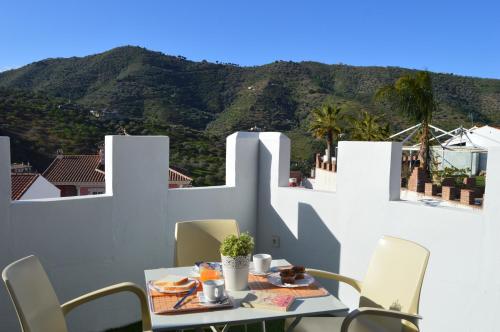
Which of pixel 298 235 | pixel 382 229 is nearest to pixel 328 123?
pixel 298 235

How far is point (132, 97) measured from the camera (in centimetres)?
3300

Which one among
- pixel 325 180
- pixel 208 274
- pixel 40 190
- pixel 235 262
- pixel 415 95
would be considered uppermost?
pixel 415 95

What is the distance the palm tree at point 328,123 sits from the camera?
2823 cm

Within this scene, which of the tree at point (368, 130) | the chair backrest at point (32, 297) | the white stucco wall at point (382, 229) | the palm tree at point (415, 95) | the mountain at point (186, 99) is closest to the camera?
the chair backrest at point (32, 297)

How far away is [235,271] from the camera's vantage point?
2.45 metres

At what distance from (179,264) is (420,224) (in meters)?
2.06

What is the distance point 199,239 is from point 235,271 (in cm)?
118

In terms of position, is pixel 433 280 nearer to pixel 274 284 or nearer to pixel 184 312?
pixel 274 284

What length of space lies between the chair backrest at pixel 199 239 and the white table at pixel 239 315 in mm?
1174

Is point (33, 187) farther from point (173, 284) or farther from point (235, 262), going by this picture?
point (235, 262)

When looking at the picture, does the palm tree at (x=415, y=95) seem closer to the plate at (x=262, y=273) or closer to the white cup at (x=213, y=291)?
the plate at (x=262, y=273)

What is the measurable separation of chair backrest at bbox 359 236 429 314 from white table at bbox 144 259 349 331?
0.57m

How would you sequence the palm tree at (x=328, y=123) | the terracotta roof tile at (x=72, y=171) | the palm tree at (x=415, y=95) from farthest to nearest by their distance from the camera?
the palm tree at (x=328, y=123) → the terracotta roof tile at (x=72, y=171) → the palm tree at (x=415, y=95)

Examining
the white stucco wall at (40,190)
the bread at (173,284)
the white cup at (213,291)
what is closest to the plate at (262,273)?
the bread at (173,284)
